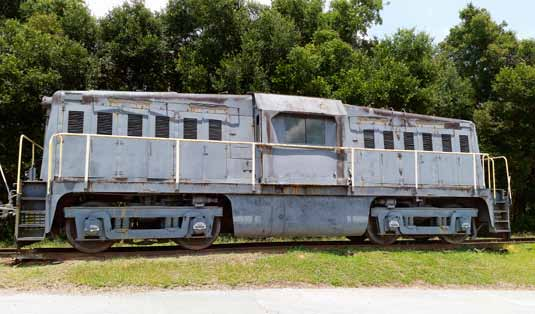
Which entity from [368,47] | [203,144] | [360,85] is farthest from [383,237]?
[368,47]

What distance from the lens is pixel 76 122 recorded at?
965 centimetres

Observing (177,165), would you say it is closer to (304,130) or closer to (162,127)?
(162,127)

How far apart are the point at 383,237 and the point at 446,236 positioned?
167 centimetres

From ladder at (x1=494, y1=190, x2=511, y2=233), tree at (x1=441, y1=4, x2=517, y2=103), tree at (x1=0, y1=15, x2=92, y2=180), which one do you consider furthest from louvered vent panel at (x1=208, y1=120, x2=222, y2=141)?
tree at (x1=441, y1=4, x2=517, y2=103)

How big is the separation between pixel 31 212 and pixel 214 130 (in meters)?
3.96

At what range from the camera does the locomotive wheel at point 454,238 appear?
11.7 m

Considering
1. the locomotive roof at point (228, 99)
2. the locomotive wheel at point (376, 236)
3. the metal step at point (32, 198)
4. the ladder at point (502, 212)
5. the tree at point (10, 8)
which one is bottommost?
the locomotive wheel at point (376, 236)

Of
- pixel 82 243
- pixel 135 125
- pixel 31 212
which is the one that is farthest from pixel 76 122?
pixel 82 243

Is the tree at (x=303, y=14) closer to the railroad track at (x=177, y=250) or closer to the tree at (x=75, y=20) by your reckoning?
the tree at (x=75, y=20)

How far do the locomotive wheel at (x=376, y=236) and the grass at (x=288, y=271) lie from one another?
0.86m

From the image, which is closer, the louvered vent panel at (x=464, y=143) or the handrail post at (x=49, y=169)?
the handrail post at (x=49, y=169)

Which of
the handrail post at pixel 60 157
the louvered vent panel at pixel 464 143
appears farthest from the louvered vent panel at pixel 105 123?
the louvered vent panel at pixel 464 143

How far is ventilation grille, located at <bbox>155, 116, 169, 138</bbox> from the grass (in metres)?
2.73

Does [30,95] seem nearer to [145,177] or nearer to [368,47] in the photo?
[145,177]
